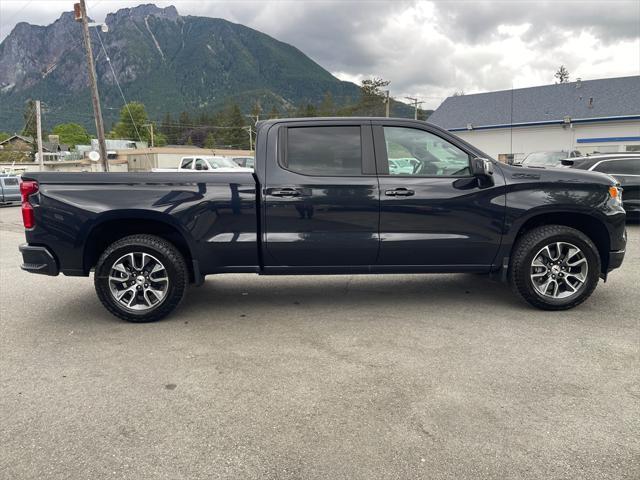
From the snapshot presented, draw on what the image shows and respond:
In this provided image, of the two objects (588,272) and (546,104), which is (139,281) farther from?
(546,104)

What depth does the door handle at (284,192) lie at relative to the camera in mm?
4633

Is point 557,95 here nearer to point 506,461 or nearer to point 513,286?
point 513,286

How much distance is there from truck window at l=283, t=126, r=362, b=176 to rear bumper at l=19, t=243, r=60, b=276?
238cm

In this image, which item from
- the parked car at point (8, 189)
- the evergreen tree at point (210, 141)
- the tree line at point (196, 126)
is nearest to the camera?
the parked car at point (8, 189)

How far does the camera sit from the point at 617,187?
5008 millimetres

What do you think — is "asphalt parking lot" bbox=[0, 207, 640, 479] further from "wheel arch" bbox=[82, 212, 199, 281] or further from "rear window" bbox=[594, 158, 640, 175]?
"rear window" bbox=[594, 158, 640, 175]

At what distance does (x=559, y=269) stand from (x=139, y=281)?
415 cm

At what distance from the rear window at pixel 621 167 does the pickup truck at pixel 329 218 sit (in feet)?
24.0

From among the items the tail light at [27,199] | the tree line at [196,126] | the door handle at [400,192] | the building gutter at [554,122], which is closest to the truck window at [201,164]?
the tail light at [27,199]

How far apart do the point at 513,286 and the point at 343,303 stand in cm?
176

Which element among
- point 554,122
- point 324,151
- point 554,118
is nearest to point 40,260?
point 324,151

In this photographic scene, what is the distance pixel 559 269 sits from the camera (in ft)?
16.1

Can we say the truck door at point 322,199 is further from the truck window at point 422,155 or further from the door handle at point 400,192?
the truck window at point 422,155

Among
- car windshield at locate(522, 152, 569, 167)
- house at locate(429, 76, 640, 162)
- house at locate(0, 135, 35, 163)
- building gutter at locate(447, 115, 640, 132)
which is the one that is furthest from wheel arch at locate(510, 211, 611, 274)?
house at locate(0, 135, 35, 163)
